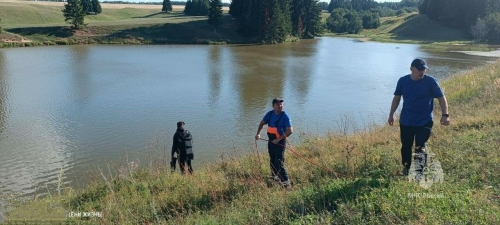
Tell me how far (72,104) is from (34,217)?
14.7 meters

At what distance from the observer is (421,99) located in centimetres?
608

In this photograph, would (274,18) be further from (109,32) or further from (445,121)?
(445,121)

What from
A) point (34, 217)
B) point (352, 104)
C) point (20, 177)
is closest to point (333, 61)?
point (352, 104)

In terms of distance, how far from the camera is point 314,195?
18.6ft

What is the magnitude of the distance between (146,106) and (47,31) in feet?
167

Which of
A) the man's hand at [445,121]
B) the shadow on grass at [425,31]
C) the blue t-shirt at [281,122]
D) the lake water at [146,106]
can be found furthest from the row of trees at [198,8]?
the man's hand at [445,121]

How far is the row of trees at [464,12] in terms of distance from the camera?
85875 mm

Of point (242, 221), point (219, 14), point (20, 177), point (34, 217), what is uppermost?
point (219, 14)

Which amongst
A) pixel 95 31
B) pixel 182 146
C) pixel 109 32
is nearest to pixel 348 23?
pixel 109 32

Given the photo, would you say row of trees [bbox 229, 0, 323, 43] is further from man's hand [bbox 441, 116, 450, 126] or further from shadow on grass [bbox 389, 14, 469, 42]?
man's hand [bbox 441, 116, 450, 126]

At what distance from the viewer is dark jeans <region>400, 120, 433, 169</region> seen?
19.9 ft

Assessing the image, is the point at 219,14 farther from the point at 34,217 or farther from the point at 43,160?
the point at 34,217

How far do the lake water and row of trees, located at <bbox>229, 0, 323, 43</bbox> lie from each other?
1157 inches

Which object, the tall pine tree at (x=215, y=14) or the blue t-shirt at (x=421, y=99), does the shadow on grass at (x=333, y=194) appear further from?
the tall pine tree at (x=215, y=14)
